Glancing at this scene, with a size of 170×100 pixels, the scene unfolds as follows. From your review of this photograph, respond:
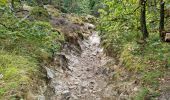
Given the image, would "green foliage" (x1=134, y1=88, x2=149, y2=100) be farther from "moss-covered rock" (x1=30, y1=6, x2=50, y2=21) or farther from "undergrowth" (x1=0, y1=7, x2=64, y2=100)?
"moss-covered rock" (x1=30, y1=6, x2=50, y2=21)

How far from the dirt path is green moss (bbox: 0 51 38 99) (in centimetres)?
106

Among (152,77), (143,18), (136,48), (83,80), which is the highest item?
(143,18)

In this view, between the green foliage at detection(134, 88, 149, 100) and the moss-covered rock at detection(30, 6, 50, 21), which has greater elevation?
the moss-covered rock at detection(30, 6, 50, 21)

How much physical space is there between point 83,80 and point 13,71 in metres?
3.62

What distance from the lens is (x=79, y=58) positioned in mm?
14531

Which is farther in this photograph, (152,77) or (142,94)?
(152,77)

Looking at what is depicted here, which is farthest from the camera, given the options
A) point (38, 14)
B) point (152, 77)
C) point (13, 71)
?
point (38, 14)

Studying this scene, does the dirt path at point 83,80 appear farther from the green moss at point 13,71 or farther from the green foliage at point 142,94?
the green foliage at point 142,94

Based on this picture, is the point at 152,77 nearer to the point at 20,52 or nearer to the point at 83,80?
the point at 83,80

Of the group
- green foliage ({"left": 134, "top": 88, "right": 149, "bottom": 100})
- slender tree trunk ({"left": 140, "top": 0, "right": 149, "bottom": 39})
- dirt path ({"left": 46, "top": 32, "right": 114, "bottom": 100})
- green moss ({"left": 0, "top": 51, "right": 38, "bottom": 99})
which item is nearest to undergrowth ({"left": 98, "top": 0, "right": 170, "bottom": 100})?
green foliage ({"left": 134, "top": 88, "right": 149, "bottom": 100})

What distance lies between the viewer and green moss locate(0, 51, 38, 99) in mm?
7119

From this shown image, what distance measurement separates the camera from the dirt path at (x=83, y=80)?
9.22 m

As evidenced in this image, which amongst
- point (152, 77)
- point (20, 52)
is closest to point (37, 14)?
point (20, 52)

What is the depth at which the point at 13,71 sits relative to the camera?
26.6ft
